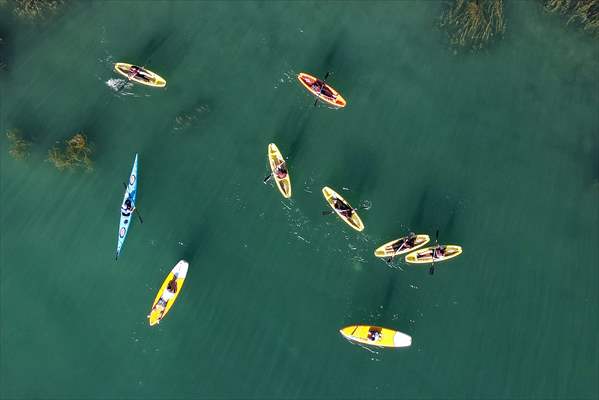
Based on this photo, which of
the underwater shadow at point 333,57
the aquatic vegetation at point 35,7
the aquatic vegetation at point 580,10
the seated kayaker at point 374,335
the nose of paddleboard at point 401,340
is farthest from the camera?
the aquatic vegetation at point 580,10

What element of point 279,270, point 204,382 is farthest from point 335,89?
point 204,382

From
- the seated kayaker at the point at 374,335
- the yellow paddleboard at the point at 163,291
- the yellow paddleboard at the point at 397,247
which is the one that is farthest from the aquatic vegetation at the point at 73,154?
the seated kayaker at the point at 374,335

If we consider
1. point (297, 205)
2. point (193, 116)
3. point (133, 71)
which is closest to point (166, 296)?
point (297, 205)

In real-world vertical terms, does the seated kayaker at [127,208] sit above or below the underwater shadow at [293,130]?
below

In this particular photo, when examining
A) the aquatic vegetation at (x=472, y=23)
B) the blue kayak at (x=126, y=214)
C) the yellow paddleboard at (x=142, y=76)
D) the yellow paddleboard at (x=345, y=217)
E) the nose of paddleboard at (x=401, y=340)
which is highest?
the aquatic vegetation at (x=472, y=23)

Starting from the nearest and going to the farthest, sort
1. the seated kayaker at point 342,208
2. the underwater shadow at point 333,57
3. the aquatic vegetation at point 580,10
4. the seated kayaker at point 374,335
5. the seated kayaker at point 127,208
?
the seated kayaker at point 374,335, the seated kayaker at point 127,208, the seated kayaker at point 342,208, the underwater shadow at point 333,57, the aquatic vegetation at point 580,10

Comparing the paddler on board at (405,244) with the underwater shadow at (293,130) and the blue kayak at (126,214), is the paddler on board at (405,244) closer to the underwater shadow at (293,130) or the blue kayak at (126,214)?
the underwater shadow at (293,130)

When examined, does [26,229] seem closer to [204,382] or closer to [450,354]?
[204,382]
